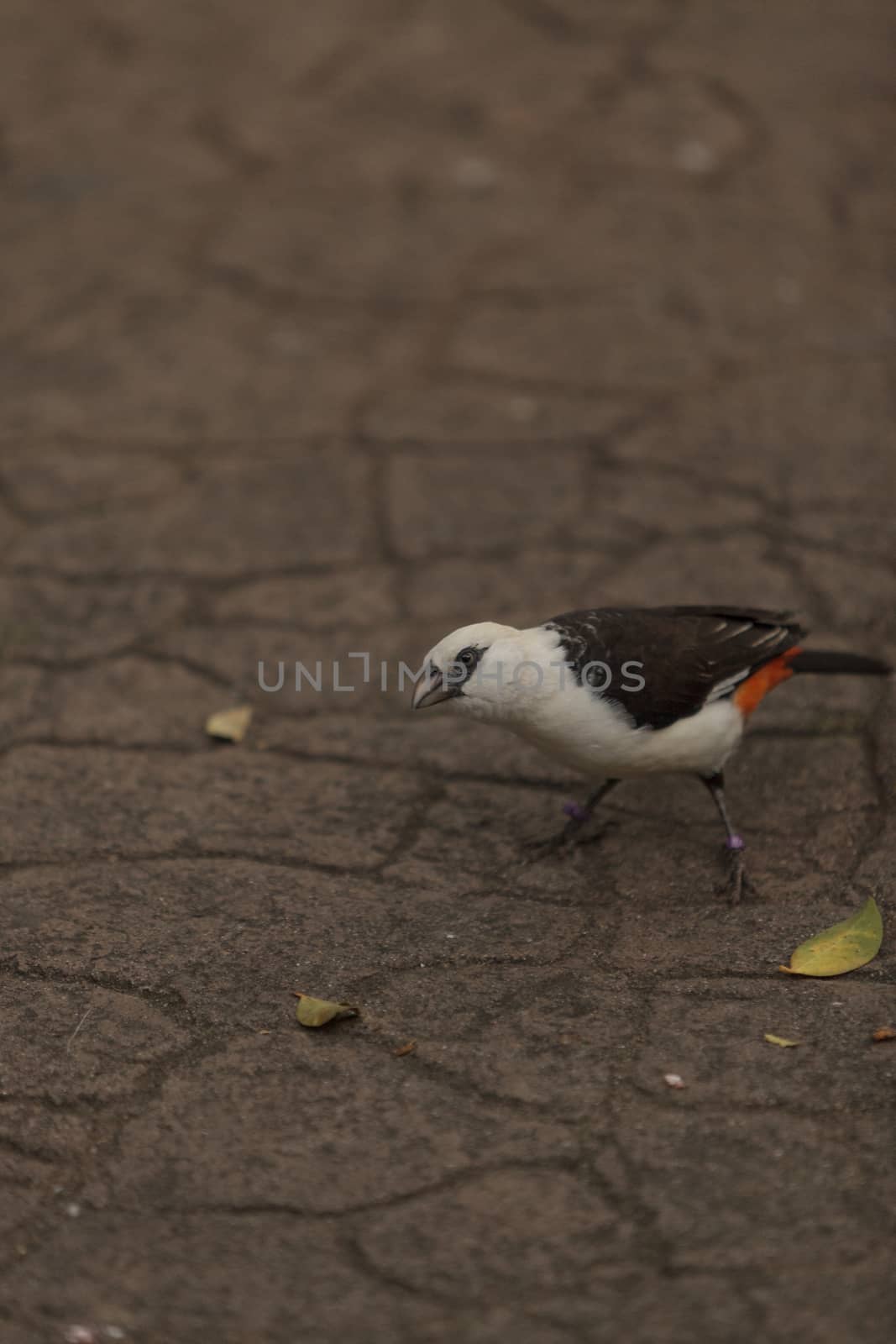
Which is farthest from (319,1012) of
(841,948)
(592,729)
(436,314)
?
(436,314)

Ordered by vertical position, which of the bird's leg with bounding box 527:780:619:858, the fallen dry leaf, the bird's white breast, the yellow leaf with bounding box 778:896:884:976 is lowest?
the fallen dry leaf

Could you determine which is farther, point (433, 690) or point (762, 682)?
point (762, 682)

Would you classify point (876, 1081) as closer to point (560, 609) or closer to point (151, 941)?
point (151, 941)

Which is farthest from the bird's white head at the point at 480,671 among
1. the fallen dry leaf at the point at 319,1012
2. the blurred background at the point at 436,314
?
the blurred background at the point at 436,314

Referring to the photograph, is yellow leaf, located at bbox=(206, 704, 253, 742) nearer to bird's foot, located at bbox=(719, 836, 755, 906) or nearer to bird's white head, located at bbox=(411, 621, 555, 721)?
bird's white head, located at bbox=(411, 621, 555, 721)

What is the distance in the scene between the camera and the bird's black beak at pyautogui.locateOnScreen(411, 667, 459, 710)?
11.4 feet

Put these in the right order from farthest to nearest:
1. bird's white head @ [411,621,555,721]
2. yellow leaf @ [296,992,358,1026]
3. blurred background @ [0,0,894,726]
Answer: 1. blurred background @ [0,0,894,726]
2. bird's white head @ [411,621,555,721]
3. yellow leaf @ [296,992,358,1026]

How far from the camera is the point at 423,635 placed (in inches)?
189

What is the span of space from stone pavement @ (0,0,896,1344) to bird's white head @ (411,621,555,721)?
21.0 inches

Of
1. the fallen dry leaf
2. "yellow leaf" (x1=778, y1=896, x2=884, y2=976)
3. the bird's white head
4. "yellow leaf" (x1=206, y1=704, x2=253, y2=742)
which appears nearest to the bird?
the bird's white head

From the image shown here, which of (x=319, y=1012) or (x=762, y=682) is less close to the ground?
(x=762, y=682)

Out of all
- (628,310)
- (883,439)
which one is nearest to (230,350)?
(628,310)

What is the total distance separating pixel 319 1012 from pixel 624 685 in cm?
107

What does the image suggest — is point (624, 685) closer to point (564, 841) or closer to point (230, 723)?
point (564, 841)
